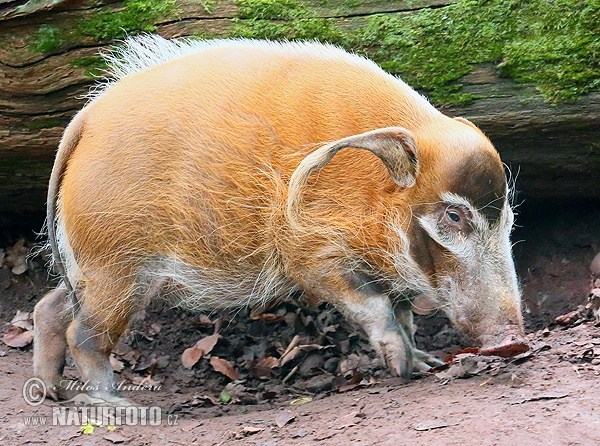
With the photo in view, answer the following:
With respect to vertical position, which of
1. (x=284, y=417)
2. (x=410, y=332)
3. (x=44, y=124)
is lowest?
(x=410, y=332)

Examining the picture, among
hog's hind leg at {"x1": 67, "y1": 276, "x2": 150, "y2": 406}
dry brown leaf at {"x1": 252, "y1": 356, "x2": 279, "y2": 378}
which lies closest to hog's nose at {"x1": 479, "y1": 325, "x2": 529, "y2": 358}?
dry brown leaf at {"x1": 252, "y1": 356, "x2": 279, "y2": 378}

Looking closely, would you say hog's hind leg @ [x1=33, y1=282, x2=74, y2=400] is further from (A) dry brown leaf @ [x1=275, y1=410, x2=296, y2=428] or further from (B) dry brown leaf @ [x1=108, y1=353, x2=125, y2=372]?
(A) dry brown leaf @ [x1=275, y1=410, x2=296, y2=428]

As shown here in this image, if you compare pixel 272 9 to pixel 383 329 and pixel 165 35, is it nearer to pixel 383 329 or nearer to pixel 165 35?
pixel 165 35

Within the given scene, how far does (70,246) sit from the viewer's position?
4.67 m

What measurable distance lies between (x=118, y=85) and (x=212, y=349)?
2012 mm

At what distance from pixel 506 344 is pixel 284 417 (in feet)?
3.81

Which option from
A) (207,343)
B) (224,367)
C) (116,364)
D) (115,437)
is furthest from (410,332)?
(116,364)

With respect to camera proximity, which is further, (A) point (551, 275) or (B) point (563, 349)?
(A) point (551, 275)

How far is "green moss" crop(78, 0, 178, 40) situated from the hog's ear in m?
1.75

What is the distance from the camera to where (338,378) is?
5020 mm

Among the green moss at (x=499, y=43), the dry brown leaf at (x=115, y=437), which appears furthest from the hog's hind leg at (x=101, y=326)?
the green moss at (x=499, y=43)

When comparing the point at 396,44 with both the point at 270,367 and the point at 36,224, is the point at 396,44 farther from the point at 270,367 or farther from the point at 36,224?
the point at 36,224

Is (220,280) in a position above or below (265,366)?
above

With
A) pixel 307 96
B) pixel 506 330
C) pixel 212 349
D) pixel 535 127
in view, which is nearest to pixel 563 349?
pixel 506 330
